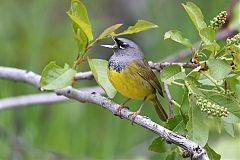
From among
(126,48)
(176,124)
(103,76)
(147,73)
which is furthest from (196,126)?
(126,48)

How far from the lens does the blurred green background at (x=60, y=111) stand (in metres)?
2.81

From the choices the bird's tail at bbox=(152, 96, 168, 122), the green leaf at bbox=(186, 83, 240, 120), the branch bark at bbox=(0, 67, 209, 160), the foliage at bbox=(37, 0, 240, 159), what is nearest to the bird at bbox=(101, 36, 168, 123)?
the bird's tail at bbox=(152, 96, 168, 122)

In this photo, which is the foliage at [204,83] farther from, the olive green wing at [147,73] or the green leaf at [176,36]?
the olive green wing at [147,73]

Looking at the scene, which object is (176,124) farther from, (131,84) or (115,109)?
(131,84)

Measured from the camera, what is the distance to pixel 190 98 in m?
1.46

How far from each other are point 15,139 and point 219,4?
1192 mm

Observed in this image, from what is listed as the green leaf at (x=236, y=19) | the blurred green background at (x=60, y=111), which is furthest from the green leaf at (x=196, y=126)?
the blurred green background at (x=60, y=111)

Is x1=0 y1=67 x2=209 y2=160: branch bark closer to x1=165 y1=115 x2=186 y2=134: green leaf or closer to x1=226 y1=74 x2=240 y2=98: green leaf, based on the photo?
x1=165 y1=115 x2=186 y2=134: green leaf

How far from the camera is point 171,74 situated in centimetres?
150


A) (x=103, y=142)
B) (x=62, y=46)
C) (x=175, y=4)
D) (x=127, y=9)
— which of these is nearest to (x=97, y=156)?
(x=103, y=142)

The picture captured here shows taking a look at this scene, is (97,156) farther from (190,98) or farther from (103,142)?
(190,98)

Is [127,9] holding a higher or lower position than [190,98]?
lower

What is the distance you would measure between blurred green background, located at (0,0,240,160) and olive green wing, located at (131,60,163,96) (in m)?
0.45

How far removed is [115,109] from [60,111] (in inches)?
55.6
